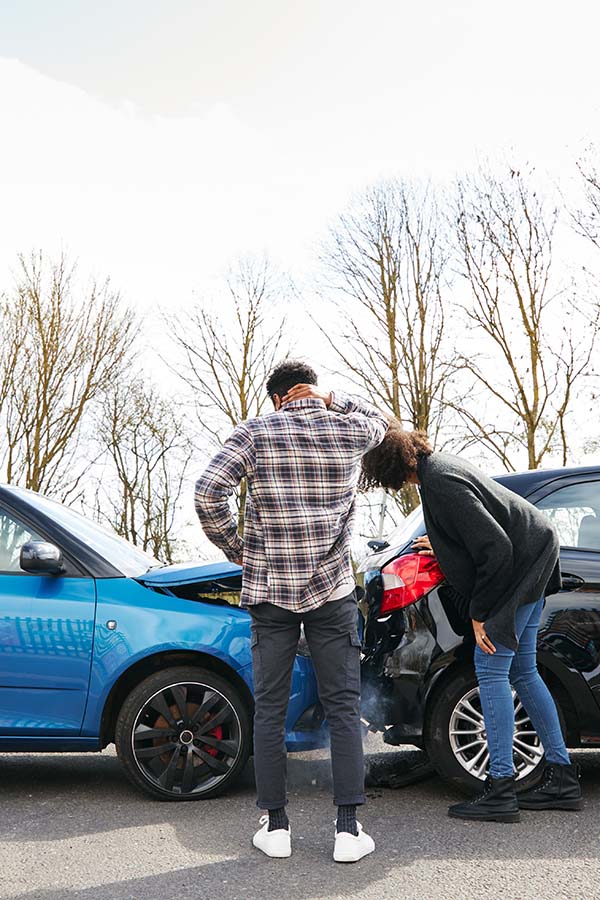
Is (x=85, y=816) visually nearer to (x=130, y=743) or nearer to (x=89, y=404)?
(x=130, y=743)

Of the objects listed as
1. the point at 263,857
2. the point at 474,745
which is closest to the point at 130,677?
the point at 263,857

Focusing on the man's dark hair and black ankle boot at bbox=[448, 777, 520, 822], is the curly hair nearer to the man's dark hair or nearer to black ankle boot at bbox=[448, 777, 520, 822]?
the man's dark hair

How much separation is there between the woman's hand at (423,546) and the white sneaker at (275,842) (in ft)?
4.88

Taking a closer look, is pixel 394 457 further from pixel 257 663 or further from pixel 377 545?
pixel 377 545

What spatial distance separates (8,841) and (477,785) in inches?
84.1

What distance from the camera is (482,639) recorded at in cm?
428

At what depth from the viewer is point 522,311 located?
1919 cm

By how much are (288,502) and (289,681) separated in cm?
74

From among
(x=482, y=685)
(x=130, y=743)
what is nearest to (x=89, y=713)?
(x=130, y=743)

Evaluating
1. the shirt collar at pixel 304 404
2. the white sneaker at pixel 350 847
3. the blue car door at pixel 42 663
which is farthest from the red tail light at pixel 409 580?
the blue car door at pixel 42 663

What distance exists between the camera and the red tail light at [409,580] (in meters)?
4.60

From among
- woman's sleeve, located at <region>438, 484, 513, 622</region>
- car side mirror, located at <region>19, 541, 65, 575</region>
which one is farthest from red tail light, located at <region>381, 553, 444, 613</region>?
car side mirror, located at <region>19, 541, 65, 575</region>

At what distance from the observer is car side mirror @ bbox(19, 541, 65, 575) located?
455 centimetres

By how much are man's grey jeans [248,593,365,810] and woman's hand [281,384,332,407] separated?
0.85 metres
